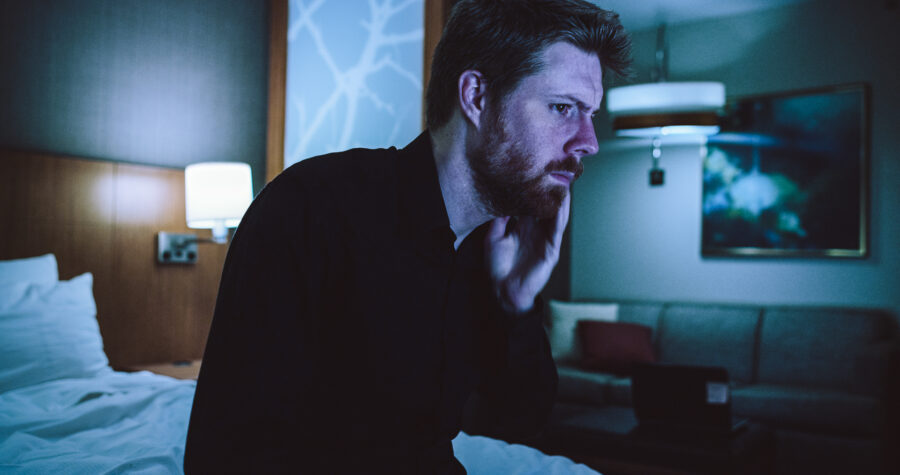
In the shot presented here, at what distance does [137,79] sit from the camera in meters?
2.98

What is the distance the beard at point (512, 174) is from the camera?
1113mm

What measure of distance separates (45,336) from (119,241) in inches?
32.9

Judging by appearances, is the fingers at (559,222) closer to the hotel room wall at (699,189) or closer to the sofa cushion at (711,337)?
the sofa cushion at (711,337)

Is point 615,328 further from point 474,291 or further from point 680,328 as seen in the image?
point 474,291

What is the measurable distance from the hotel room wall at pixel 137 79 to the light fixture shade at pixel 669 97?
2159 mm

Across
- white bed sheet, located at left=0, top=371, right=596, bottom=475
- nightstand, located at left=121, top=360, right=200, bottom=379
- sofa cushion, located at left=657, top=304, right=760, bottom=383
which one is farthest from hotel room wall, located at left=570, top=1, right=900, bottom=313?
white bed sheet, located at left=0, top=371, right=596, bottom=475

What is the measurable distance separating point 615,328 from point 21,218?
344 centimetres

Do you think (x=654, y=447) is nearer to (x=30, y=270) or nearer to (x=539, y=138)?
(x=539, y=138)

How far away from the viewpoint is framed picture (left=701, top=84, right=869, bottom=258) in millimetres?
4422

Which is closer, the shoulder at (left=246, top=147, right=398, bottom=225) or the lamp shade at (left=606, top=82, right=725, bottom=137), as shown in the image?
the shoulder at (left=246, top=147, right=398, bottom=225)

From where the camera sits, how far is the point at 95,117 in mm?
2842

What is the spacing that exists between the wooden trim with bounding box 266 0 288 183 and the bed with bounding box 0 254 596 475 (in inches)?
34.1

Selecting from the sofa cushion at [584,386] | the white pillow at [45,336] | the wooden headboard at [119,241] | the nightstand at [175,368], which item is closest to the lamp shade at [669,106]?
the sofa cushion at [584,386]

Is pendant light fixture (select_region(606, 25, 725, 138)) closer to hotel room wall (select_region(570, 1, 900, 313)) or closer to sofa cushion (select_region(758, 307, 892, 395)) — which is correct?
hotel room wall (select_region(570, 1, 900, 313))
